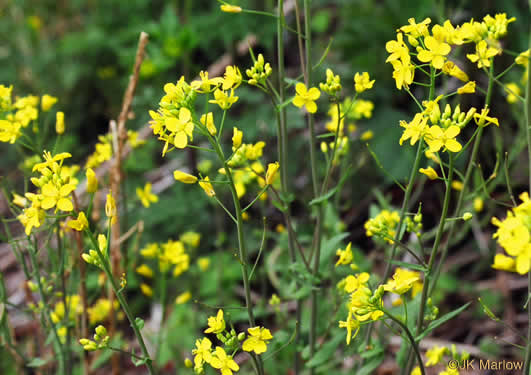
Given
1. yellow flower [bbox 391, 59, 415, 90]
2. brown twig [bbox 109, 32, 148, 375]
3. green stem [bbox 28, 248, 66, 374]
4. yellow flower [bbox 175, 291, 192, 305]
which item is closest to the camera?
yellow flower [bbox 391, 59, 415, 90]

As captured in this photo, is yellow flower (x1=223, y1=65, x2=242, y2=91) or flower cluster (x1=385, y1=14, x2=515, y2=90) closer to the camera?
flower cluster (x1=385, y1=14, x2=515, y2=90)

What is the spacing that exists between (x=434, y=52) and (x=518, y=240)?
699 millimetres

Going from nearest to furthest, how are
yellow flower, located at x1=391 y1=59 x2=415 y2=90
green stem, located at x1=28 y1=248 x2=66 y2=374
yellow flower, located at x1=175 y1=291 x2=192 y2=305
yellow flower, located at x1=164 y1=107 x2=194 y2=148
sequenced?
yellow flower, located at x1=164 y1=107 x2=194 y2=148 < yellow flower, located at x1=391 y1=59 x2=415 y2=90 < green stem, located at x1=28 y1=248 x2=66 y2=374 < yellow flower, located at x1=175 y1=291 x2=192 y2=305

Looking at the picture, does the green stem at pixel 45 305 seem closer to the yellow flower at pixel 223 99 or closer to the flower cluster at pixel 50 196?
the flower cluster at pixel 50 196

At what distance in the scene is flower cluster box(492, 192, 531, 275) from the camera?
45.3 inches

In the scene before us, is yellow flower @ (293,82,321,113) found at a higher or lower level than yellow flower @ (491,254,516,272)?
higher

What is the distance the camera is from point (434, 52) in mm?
1568

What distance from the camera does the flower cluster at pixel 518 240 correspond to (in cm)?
115

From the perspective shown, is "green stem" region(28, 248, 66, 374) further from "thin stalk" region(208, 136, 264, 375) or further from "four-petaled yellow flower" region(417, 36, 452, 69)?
"four-petaled yellow flower" region(417, 36, 452, 69)

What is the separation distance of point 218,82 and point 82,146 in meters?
3.89

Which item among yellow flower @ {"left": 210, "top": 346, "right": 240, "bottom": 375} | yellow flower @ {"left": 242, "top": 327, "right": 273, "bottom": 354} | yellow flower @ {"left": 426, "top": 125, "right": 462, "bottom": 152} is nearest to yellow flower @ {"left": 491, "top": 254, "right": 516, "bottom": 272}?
yellow flower @ {"left": 426, "top": 125, "right": 462, "bottom": 152}

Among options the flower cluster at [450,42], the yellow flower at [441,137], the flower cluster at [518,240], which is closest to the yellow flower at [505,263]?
the flower cluster at [518,240]

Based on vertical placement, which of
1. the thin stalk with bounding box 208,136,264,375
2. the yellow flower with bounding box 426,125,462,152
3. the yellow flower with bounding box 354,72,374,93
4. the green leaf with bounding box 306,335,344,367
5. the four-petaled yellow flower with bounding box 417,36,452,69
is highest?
the four-petaled yellow flower with bounding box 417,36,452,69

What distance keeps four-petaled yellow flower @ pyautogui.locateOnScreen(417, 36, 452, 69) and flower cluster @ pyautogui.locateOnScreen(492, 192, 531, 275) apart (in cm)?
52
